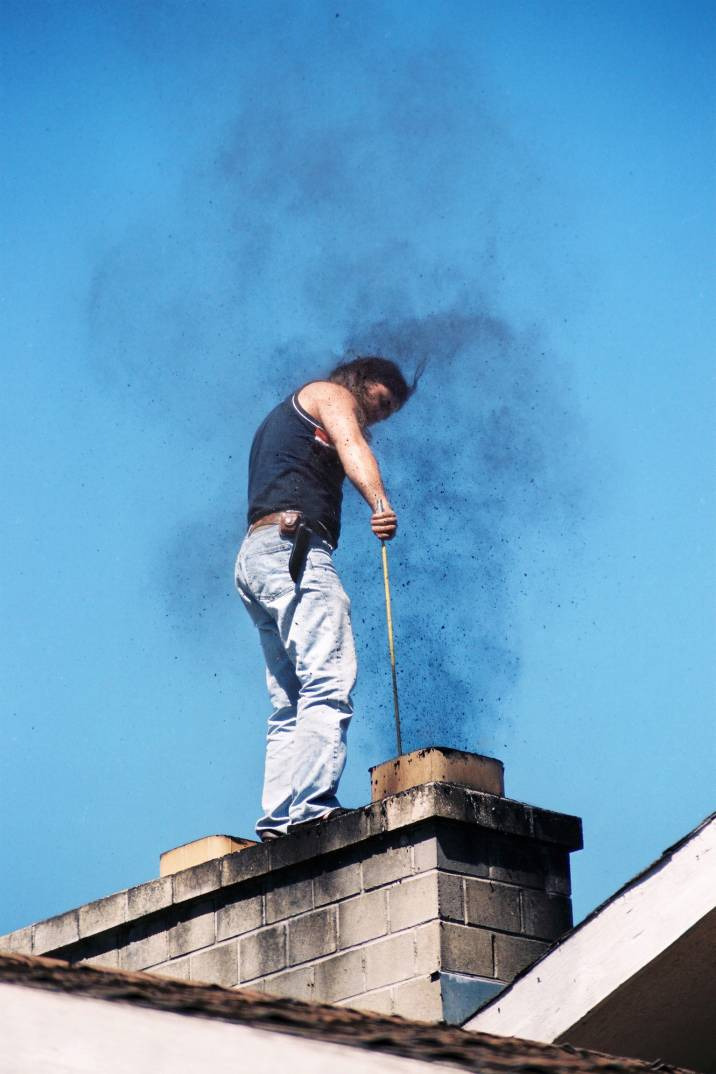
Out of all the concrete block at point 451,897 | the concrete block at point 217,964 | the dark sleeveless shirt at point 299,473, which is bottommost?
the concrete block at point 451,897

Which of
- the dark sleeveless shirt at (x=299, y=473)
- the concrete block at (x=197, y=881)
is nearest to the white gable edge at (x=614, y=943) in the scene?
the concrete block at (x=197, y=881)

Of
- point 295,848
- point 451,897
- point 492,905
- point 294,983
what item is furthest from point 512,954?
point 295,848

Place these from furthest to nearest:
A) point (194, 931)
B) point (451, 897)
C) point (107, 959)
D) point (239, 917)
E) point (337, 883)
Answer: point (107, 959), point (194, 931), point (239, 917), point (337, 883), point (451, 897)

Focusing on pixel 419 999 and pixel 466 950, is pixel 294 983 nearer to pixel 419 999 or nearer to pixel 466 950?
pixel 419 999

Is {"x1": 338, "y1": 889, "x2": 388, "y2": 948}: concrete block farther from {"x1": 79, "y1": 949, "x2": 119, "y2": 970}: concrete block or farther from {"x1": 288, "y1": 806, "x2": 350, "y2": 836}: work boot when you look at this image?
{"x1": 79, "y1": 949, "x2": 119, "y2": 970}: concrete block

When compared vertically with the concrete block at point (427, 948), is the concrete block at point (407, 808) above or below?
above

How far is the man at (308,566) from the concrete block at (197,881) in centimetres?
28

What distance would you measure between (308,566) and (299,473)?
1.57 ft

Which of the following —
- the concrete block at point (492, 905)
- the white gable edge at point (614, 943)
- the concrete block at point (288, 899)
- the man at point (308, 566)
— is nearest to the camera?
the white gable edge at point (614, 943)

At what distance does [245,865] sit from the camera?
8992mm

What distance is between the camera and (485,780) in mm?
8539

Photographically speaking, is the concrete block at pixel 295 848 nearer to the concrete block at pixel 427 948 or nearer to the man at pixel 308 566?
the man at pixel 308 566

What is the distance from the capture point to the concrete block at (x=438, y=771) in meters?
8.42

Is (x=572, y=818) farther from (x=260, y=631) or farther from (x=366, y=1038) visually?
(x=366, y=1038)
